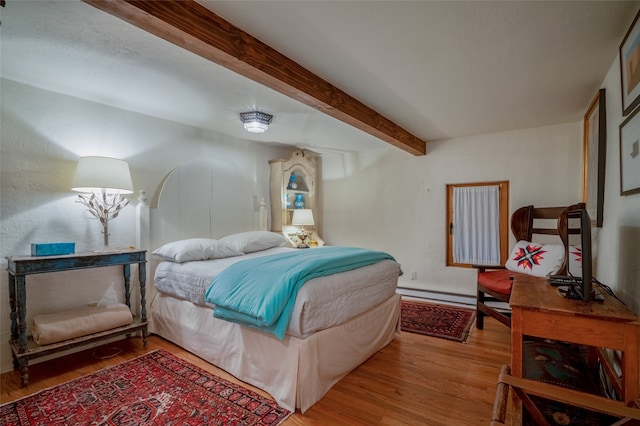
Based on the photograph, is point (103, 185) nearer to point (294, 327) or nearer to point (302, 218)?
point (294, 327)

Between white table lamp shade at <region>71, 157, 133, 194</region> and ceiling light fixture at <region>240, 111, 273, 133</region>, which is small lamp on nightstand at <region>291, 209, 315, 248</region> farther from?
white table lamp shade at <region>71, 157, 133, 194</region>

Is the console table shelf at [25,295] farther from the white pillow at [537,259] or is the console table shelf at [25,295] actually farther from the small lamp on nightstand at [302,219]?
the white pillow at [537,259]

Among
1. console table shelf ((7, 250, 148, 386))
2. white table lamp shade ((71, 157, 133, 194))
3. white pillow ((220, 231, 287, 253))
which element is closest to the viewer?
console table shelf ((7, 250, 148, 386))

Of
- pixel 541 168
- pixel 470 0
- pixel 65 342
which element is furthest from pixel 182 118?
pixel 541 168

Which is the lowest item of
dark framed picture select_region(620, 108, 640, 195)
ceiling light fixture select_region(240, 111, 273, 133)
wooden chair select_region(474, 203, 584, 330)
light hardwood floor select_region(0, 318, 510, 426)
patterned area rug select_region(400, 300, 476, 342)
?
patterned area rug select_region(400, 300, 476, 342)

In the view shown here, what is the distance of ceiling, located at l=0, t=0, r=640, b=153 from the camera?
Result: 1584 millimetres

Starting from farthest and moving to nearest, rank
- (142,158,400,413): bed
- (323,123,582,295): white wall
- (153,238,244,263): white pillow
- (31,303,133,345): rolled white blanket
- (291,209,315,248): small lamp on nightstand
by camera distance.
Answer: (291,209,315,248): small lamp on nightstand → (323,123,582,295): white wall → (153,238,244,263): white pillow → (31,303,133,345): rolled white blanket → (142,158,400,413): bed

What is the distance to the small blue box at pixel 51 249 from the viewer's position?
232cm

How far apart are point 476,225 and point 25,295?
4682 millimetres

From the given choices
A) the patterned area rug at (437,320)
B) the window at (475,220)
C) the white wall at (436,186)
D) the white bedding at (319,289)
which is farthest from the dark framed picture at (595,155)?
the white bedding at (319,289)

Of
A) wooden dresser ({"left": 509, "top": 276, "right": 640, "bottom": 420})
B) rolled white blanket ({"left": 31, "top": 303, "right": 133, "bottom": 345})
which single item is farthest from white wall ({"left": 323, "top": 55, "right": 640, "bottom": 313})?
rolled white blanket ({"left": 31, "top": 303, "right": 133, "bottom": 345})

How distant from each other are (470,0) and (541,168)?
9.77 feet

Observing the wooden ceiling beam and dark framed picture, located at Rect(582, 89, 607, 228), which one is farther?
dark framed picture, located at Rect(582, 89, 607, 228)

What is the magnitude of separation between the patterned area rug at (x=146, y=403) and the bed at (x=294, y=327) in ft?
0.49
